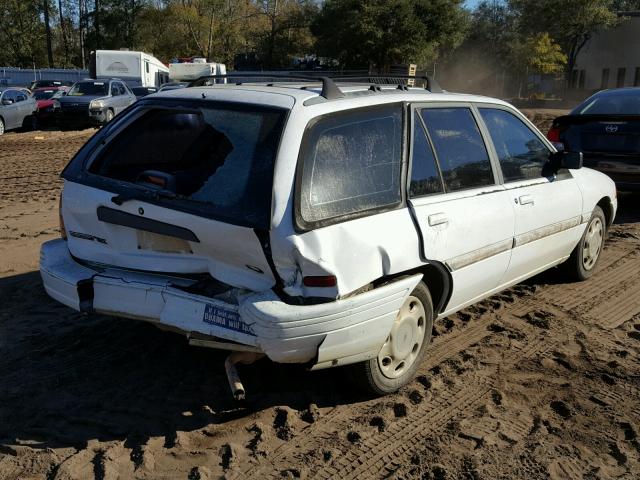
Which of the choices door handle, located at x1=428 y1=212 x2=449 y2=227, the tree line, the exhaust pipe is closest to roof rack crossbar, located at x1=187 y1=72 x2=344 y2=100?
door handle, located at x1=428 y1=212 x2=449 y2=227

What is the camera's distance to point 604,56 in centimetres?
5159

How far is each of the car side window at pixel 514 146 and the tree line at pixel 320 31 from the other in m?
37.1

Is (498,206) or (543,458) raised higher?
(498,206)

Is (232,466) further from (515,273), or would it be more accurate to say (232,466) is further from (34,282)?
(34,282)

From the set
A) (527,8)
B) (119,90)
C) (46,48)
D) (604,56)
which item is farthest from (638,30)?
(46,48)

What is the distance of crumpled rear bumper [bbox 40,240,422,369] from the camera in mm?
3240

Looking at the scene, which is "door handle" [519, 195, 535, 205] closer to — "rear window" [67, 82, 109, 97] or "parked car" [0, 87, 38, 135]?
"parked car" [0, 87, 38, 135]

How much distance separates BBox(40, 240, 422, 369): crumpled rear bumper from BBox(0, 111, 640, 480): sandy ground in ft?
1.49

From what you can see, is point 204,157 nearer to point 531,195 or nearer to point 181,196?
point 181,196

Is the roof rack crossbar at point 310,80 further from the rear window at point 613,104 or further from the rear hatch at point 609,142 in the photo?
the rear window at point 613,104

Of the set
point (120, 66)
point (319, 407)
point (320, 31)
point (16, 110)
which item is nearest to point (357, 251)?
point (319, 407)

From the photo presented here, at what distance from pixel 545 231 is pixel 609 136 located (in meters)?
4.23

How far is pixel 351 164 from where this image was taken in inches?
144

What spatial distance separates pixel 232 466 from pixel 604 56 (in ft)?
181
